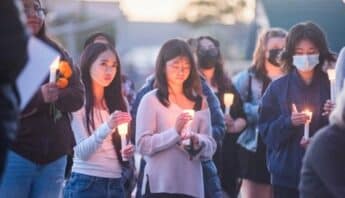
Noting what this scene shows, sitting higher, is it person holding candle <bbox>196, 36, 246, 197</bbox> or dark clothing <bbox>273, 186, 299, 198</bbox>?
person holding candle <bbox>196, 36, 246, 197</bbox>

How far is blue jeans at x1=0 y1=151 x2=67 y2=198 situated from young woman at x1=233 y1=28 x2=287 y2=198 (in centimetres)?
298

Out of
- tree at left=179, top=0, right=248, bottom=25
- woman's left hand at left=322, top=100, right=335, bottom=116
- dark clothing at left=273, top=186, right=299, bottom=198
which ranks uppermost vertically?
tree at left=179, top=0, right=248, bottom=25

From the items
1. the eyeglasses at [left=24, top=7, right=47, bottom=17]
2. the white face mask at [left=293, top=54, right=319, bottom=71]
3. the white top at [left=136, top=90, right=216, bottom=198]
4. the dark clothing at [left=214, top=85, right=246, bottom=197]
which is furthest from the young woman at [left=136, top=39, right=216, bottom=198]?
the dark clothing at [left=214, top=85, right=246, bottom=197]

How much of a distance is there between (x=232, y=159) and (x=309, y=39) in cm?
203

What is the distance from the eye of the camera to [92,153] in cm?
704

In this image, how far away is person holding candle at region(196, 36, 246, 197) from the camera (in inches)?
360

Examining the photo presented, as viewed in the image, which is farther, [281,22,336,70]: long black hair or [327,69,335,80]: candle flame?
[281,22,336,70]: long black hair

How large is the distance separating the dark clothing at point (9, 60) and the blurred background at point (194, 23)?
10.4 ft

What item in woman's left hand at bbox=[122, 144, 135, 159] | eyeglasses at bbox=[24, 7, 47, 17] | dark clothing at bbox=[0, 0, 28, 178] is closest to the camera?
dark clothing at bbox=[0, 0, 28, 178]

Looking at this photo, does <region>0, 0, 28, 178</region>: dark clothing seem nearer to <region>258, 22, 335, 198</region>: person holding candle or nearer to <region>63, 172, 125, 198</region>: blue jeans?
<region>63, 172, 125, 198</region>: blue jeans

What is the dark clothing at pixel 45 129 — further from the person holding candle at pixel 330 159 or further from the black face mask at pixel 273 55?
the black face mask at pixel 273 55

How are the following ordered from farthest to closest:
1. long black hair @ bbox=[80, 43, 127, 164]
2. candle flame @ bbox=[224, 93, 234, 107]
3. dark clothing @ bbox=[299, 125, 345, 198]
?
candle flame @ bbox=[224, 93, 234, 107] < long black hair @ bbox=[80, 43, 127, 164] < dark clothing @ bbox=[299, 125, 345, 198]

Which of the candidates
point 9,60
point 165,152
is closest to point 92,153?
point 165,152

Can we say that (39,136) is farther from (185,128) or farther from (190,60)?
(190,60)
